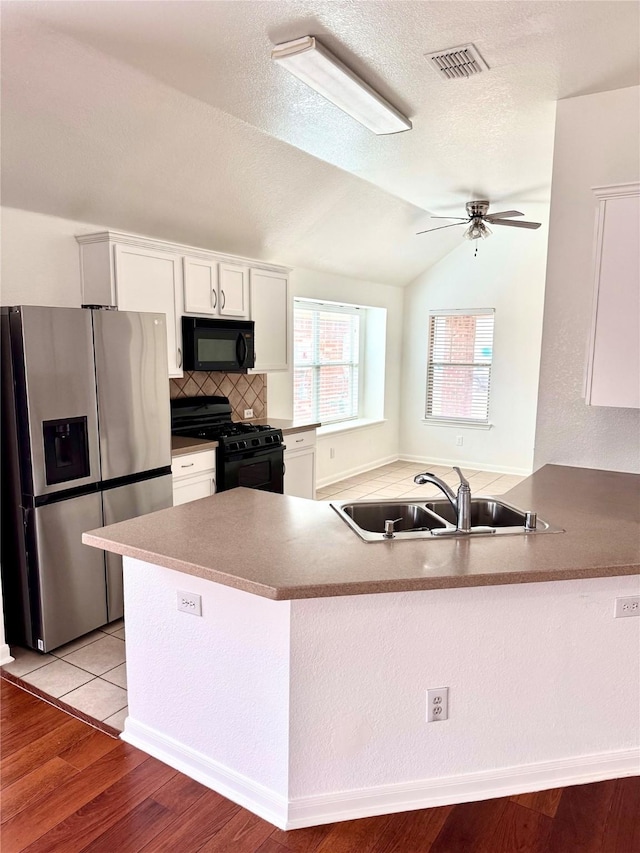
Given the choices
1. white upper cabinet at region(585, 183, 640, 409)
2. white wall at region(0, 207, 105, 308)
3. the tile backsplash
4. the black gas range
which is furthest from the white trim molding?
white upper cabinet at region(585, 183, 640, 409)

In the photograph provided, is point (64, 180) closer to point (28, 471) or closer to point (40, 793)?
point (28, 471)

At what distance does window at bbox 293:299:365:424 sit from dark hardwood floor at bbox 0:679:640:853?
4.40 metres

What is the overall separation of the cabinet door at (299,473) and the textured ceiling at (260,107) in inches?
71.5

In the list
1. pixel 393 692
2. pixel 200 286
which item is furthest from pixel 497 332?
pixel 393 692

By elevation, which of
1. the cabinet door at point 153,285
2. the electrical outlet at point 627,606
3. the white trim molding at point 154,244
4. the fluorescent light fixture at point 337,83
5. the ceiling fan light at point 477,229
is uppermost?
the fluorescent light fixture at point 337,83

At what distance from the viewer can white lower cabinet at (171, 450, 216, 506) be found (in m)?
3.62

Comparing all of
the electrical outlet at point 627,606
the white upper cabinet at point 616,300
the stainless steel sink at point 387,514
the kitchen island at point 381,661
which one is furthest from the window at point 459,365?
the electrical outlet at point 627,606

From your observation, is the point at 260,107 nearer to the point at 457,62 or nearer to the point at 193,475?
the point at 457,62

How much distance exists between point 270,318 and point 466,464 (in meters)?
3.69

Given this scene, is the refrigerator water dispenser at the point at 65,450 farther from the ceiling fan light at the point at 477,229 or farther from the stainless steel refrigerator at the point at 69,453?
the ceiling fan light at the point at 477,229

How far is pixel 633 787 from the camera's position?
1.96 m

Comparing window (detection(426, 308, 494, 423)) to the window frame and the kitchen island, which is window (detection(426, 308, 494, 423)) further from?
the kitchen island

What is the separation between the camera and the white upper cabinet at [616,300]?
2375 mm

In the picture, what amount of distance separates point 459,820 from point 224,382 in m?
3.68
